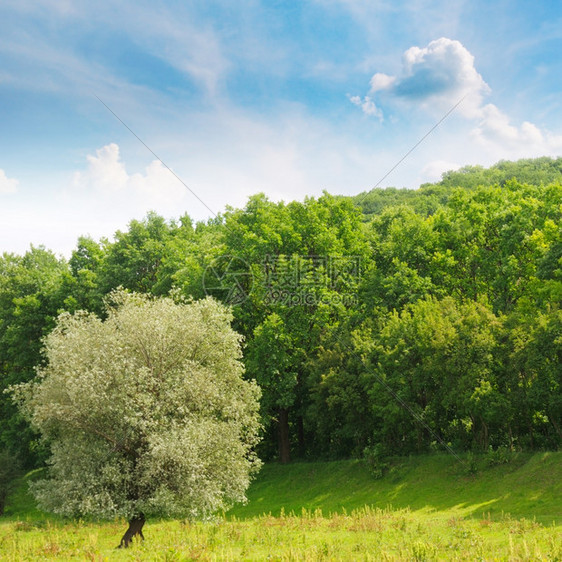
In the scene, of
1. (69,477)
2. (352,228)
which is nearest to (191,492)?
(69,477)

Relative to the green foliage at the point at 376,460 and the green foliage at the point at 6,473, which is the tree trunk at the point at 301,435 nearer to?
the green foliage at the point at 376,460

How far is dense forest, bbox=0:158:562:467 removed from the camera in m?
30.9

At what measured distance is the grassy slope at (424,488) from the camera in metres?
25.4

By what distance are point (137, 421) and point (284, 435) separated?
2604 centimetres

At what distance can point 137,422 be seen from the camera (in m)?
19.4

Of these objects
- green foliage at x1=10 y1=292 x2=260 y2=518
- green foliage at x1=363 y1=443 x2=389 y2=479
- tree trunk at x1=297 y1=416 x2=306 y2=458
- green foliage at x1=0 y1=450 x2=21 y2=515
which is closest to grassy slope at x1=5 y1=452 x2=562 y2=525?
green foliage at x1=363 y1=443 x2=389 y2=479

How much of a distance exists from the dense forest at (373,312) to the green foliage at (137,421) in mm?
7474

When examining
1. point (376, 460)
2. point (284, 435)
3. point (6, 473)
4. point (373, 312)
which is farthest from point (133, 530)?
point (6, 473)

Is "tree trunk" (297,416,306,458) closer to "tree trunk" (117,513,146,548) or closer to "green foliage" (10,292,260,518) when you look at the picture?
"green foliage" (10,292,260,518)

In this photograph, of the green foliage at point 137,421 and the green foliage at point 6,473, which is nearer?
the green foliage at point 137,421

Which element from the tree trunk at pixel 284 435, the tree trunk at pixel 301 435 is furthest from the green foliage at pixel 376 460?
the tree trunk at pixel 301 435

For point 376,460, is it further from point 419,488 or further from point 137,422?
point 137,422

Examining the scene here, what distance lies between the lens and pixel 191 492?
762 inches

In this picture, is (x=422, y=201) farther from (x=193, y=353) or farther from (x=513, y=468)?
(x=193, y=353)
